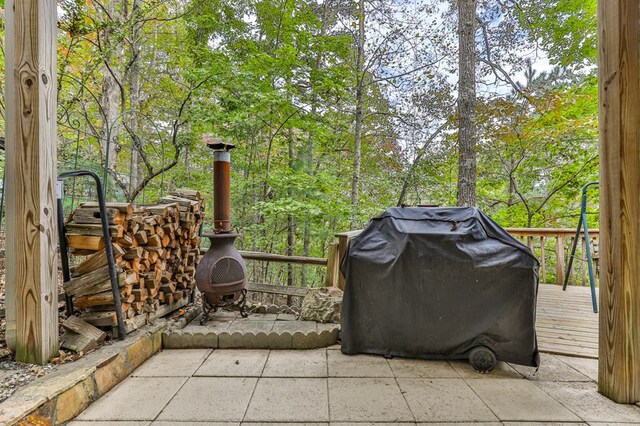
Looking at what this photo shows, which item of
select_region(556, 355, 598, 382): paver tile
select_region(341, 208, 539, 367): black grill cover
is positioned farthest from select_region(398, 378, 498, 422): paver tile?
select_region(556, 355, 598, 382): paver tile

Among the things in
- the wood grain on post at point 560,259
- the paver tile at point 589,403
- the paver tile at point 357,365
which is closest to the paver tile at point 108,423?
the paver tile at point 357,365


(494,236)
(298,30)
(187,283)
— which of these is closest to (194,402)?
(187,283)

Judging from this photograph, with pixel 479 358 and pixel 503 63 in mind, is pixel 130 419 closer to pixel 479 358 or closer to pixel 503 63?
pixel 479 358

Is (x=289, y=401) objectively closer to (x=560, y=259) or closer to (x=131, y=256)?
(x=131, y=256)

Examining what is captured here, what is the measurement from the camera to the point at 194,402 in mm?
1697

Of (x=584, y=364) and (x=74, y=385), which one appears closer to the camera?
(x=74, y=385)

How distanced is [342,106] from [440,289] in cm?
538

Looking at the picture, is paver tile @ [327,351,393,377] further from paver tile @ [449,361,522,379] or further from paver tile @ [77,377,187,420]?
paver tile @ [77,377,187,420]

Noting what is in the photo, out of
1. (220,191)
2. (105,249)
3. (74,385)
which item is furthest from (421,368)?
(105,249)

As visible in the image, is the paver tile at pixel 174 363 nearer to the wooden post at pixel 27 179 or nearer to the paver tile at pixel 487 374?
the wooden post at pixel 27 179

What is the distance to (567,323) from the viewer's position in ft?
9.66

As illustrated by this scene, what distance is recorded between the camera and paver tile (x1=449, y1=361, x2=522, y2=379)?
200 centimetres

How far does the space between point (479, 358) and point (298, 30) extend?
581 centimetres

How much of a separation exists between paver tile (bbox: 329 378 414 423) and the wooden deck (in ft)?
4.78
